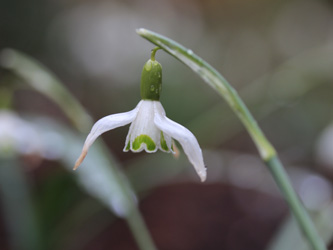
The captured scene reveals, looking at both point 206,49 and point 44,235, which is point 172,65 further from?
point 44,235

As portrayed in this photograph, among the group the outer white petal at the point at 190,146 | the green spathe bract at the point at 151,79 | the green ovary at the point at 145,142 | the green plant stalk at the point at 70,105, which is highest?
the green plant stalk at the point at 70,105

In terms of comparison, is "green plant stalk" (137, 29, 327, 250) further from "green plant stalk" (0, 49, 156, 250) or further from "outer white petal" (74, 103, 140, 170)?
"green plant stalk" (0, 49, 156, 250)

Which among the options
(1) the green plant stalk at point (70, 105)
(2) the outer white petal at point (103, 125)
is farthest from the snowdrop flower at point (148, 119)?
(1) the green plant stalk at point (70, 105)

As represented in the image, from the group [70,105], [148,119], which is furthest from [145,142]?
[70,105]

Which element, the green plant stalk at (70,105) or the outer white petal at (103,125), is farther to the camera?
the green plant stalk at (70,105)

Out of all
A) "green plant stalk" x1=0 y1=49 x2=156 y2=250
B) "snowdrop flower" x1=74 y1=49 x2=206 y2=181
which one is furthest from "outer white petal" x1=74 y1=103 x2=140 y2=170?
"green plant stalk" x1=0 y1=49 x2=156 y2=250

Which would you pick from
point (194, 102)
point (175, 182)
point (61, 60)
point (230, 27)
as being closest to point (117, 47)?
point (61, 60)

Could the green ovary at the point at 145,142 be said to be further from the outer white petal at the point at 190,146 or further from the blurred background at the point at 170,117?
the blurred background at the point at 170,117
